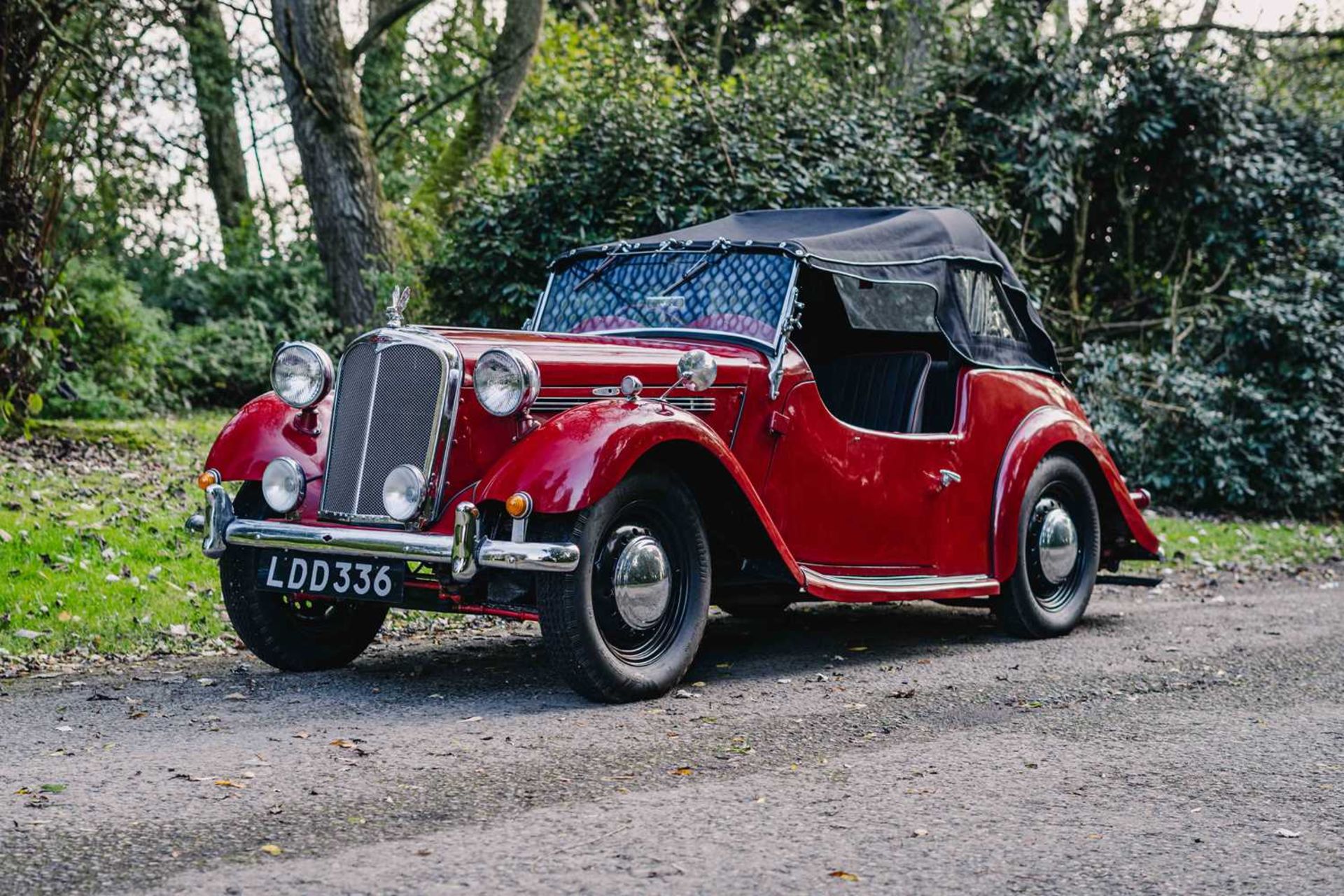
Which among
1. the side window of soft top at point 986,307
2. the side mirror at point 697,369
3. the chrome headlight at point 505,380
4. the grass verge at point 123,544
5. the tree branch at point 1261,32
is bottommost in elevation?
the grass verge at point 123,544

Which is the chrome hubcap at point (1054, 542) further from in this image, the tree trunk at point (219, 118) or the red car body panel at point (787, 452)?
the tree trunk at point (219, 118)

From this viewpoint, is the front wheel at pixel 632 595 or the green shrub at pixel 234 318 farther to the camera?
the green shrub at pixel 234 318

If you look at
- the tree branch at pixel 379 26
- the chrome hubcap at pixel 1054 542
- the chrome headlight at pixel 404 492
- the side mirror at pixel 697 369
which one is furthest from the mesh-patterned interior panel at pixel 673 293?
the tree branch at pixel 379 26

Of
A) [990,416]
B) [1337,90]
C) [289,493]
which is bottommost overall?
[289,493]

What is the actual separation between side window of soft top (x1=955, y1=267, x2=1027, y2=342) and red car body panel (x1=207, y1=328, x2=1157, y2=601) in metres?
0.27

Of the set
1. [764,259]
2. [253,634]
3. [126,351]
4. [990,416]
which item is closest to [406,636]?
[253,634]

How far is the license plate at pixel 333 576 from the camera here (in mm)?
5016

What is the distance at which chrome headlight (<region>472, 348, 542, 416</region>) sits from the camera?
16.6 feet

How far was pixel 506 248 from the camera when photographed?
11.2 meters

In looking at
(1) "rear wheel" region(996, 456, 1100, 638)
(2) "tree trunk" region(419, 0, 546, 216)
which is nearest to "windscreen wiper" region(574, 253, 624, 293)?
(1) "rear wheel" region(996, 456, 1100, 638)

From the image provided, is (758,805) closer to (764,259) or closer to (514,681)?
(514,681)

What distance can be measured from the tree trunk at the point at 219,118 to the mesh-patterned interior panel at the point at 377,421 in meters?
15.7

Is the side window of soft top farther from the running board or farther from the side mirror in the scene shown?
the side mirror

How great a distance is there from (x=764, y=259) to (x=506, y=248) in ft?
16.9
